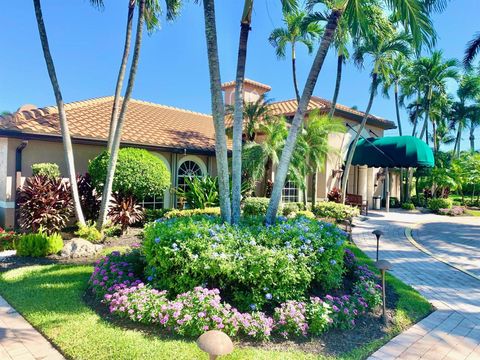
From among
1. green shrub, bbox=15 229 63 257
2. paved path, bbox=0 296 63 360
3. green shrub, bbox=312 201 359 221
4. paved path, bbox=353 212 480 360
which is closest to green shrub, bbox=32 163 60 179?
green shrub, bbox=15 229 63 257

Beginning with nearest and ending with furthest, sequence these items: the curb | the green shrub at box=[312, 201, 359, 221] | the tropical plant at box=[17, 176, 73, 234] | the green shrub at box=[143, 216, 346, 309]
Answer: the green shrub at box=[143, 216, 346, 309] < the curb < the tropical plant at box=[17, 176, 73, 234] < the green shrub at box=[312, 201, 359, 221]

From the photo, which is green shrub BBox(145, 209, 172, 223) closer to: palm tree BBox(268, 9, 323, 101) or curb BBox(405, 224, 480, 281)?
curb BBox(405, 224, 480, 281)

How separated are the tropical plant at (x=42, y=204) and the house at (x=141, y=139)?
5.64ft

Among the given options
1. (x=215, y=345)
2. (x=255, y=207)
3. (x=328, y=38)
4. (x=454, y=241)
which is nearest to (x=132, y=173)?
(x=255, y=207)

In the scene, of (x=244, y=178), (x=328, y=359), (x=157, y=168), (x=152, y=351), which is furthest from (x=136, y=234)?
(x=328, y=359)

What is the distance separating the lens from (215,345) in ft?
10.0

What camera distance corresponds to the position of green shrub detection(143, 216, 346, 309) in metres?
5.34

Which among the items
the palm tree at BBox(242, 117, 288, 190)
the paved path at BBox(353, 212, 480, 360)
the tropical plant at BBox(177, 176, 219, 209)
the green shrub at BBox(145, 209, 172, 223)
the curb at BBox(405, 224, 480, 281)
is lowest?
the paved path at BBox(353, 212, 480, 360)

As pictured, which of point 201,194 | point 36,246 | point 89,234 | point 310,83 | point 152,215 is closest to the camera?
point 310,83

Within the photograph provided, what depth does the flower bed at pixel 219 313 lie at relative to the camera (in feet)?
15.6

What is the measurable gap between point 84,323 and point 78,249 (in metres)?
4.76

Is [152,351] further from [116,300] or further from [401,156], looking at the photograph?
[401,156]

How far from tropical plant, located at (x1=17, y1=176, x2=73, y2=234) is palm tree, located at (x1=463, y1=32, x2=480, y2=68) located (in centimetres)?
2403

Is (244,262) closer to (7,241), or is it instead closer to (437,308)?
(437,308)
